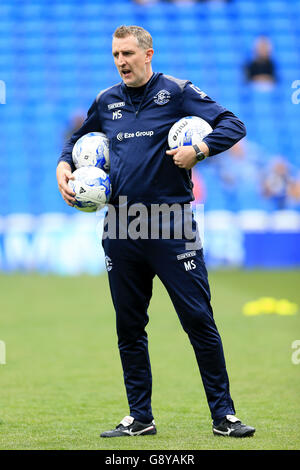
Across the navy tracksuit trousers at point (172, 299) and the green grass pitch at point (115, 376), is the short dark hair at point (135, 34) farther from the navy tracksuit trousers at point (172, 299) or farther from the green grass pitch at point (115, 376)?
the green grass pitch at point (115, 376)

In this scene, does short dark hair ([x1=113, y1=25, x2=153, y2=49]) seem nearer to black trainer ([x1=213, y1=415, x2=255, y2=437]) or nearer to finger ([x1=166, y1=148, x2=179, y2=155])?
finger ([x1=166, y1=148, x2=179, y2=155])

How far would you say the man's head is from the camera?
15.5ft

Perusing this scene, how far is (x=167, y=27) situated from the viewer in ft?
74.0

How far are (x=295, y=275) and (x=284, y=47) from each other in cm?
959

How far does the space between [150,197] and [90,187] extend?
37 cm

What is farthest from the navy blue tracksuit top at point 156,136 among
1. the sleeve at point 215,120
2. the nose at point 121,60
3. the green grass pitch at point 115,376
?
the green grass pitch at point 115,376

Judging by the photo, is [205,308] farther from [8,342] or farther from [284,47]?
[284,47]

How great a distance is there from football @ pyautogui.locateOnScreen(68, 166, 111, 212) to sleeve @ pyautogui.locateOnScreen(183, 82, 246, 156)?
652 mm

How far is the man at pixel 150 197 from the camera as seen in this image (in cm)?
474

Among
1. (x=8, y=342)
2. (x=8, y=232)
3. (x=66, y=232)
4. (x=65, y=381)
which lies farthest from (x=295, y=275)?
(x=65, y=381)

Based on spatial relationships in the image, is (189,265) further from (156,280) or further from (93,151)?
(156,280)

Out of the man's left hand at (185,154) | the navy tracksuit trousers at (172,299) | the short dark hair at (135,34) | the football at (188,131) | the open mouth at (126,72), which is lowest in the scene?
the navy tracksuit trousers at (172,299)

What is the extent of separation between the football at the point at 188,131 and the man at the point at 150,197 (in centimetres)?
6

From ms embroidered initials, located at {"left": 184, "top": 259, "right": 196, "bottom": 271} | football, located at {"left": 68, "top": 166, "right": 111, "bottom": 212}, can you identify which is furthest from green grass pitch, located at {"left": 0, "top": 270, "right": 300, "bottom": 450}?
football, located at {"left": 68, "top": 166, "right": 111, "bottom": 212}
